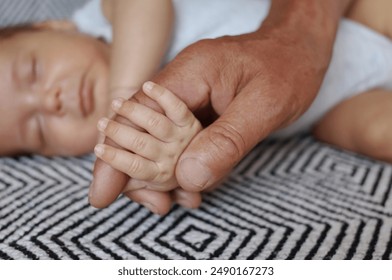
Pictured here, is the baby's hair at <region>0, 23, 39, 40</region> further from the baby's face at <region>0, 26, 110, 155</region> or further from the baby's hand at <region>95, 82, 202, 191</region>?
the baby's hand at <region>95, 82, 202, 191</region>

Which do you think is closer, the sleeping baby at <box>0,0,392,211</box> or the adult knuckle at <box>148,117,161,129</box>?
the adult knuckle at <box>148,117,161,129</box>

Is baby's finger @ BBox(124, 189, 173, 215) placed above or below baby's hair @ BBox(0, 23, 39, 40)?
below

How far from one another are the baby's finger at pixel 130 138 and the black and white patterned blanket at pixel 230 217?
100 mm

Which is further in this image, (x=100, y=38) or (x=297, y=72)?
(x=100, y=38)

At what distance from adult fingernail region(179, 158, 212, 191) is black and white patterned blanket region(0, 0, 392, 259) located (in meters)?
0.08

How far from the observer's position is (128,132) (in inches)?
20.4

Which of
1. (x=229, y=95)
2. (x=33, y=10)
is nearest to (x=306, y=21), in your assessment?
(x=229, y=95)

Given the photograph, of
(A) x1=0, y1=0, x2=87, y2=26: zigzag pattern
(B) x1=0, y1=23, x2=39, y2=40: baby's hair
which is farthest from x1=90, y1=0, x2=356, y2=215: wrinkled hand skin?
(A) x1=0, y1=0, x2=87, y2=26: zigzag pattern

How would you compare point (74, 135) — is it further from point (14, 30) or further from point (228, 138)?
point (228, 138)

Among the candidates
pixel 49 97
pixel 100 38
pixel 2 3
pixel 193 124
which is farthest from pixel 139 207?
pixel 2 3

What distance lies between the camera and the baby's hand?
518mm

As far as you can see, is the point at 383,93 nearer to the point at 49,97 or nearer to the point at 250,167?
the point at 250,167

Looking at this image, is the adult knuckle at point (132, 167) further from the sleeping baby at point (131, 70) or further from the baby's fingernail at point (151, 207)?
the sleeping baby at point (131, 70)
